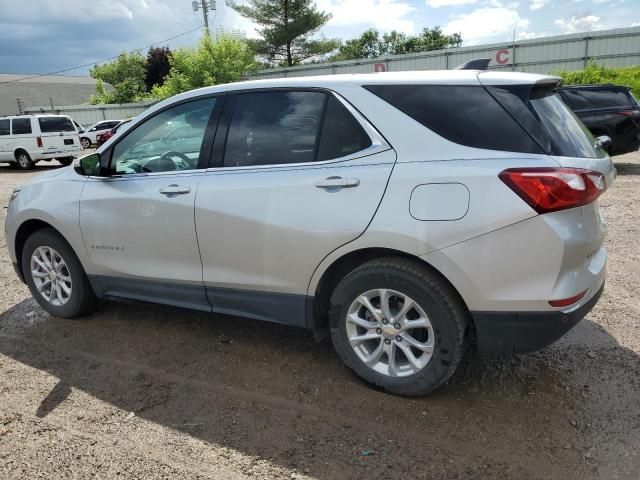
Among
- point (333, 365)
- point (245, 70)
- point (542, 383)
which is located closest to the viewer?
point (542, 383)

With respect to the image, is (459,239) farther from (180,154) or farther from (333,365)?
(180,154)

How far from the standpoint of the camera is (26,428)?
289 cm

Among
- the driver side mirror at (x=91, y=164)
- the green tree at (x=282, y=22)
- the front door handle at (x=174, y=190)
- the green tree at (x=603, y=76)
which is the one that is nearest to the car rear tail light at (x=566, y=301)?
the front door handle at (x=174, y=190)

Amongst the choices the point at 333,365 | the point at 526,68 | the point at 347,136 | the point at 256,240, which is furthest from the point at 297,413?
the point at 526,68

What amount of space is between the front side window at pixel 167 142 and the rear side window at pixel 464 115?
134 centimetres

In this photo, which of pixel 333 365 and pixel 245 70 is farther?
pixel 245 70

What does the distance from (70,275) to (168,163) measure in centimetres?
133

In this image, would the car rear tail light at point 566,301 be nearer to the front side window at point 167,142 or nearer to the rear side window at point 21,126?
the front side window at point 167,142

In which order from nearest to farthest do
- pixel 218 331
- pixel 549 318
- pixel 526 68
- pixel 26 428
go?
pixel 549 318 → pixel 26 428 → pixel 218 331 → pixel 526 68

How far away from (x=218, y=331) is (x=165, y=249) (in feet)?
2.68

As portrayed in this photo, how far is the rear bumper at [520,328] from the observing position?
259 cm

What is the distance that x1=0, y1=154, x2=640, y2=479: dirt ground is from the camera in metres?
2.52

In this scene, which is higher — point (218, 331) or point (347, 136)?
point (347, 136)

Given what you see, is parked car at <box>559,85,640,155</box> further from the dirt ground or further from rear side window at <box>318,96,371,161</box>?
rear side window at <box>318,96,371,161</box>
